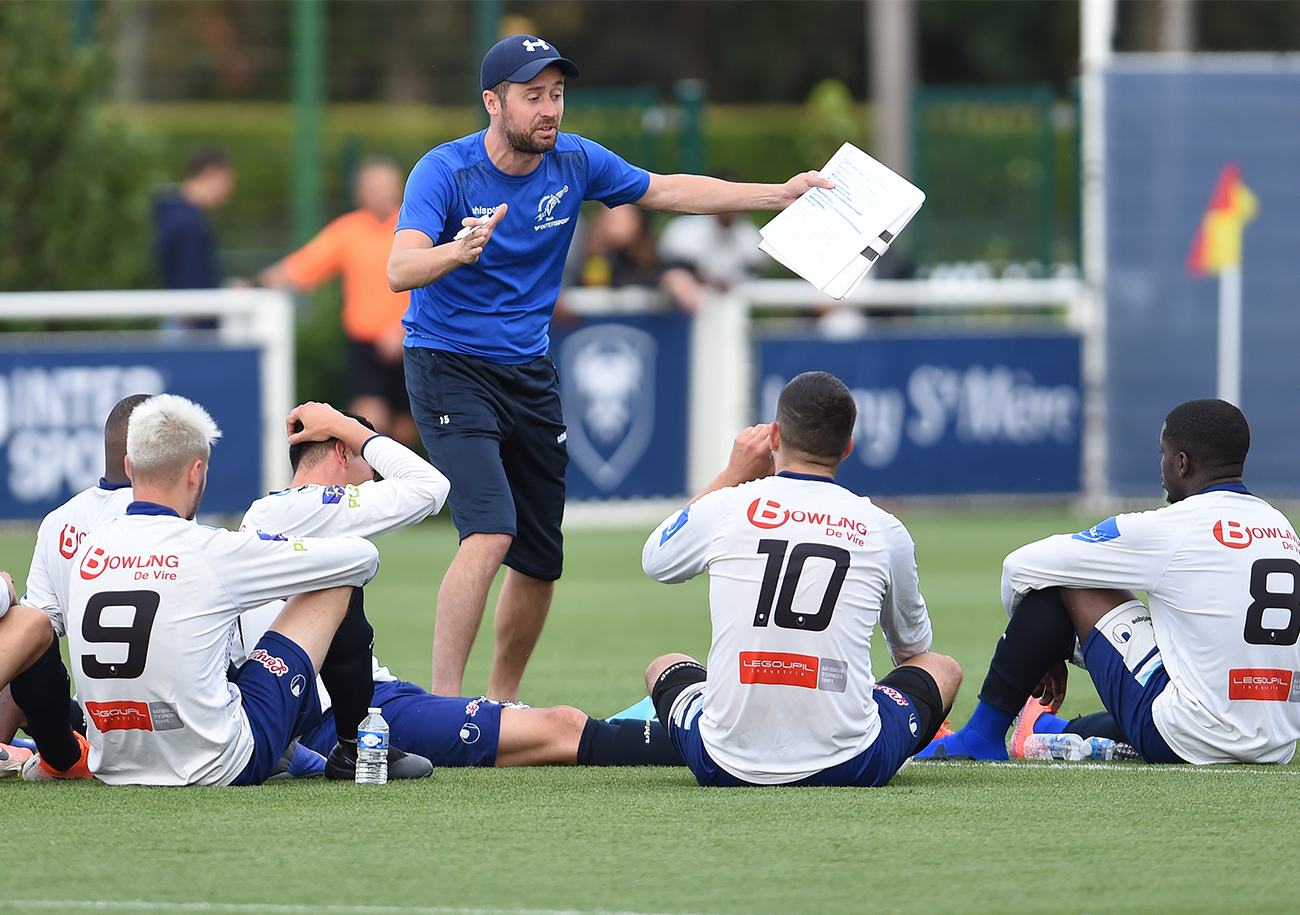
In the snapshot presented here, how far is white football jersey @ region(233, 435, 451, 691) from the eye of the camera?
5.55 m

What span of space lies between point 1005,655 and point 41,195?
12265 mm

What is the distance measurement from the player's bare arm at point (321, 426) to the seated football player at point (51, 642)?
0.43 meters

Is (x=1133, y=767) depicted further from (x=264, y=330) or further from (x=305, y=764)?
(x=264, y=330)

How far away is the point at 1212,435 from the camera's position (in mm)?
5539

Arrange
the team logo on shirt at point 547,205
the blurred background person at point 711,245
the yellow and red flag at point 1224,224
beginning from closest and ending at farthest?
1. the team logo on shirt at point 547,205
2. the blurred background person at point 711,245
3. the yellow and red flag at point 1224,224

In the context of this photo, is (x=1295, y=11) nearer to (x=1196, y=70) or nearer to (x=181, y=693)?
(x=1196, y=70)

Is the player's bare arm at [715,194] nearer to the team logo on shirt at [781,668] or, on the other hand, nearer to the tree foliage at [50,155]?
the team logo on shirt at [781,668]

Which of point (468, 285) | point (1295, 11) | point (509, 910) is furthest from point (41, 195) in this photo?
point (1295, 11)

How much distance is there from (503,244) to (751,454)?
1.56 m

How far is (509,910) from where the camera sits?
396 centimetres

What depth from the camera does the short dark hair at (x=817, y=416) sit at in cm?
509

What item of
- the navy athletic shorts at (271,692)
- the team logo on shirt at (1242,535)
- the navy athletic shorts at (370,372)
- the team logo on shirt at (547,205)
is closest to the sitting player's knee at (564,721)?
the navy athletic shorts at (271,692)

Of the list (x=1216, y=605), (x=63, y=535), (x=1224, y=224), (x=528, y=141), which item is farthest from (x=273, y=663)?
(x=1224, y=224)

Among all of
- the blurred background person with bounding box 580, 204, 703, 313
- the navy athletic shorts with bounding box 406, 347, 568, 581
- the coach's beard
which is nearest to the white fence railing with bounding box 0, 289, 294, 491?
the blurred background person with bounding box 580, 204, 703, 313
